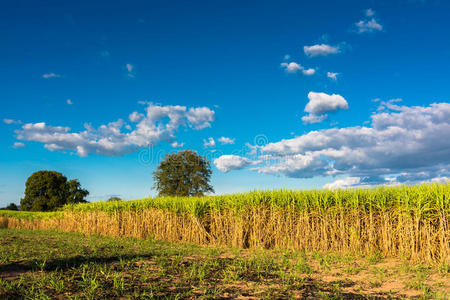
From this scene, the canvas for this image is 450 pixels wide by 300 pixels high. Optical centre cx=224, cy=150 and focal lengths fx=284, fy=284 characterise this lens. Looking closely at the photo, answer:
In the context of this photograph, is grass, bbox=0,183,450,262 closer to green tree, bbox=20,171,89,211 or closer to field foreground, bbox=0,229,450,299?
field foreground, bbox=0,229,450,299

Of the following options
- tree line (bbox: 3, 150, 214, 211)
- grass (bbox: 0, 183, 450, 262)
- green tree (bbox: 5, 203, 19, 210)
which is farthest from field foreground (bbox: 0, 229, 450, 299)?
green tree (bbox: 5, 203, 19, 210)

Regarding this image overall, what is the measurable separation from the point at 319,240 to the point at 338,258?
1.58 meters

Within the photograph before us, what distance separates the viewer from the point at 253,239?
493 inches

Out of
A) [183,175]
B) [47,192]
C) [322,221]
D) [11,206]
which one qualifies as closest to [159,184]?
[183,175]

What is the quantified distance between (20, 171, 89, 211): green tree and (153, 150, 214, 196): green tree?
1421 centimetres

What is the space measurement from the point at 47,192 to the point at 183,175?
22.3m

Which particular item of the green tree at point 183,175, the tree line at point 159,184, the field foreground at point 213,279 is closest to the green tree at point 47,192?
the tree line at point 159,184

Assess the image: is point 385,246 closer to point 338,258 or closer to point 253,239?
point 338,258

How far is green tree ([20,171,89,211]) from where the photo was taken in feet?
150

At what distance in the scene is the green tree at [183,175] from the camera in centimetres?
4634

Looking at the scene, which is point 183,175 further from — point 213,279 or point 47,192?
point 213,279

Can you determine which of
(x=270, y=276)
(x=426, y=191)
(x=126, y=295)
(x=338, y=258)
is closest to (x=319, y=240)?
(x=338, y=258)

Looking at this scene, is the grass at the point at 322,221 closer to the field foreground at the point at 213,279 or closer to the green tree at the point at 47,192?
the field foreground at the point at 213,279

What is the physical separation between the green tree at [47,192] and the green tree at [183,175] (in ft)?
46.6
